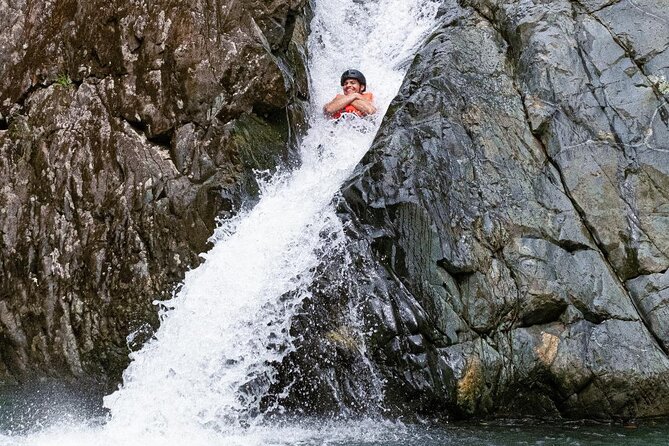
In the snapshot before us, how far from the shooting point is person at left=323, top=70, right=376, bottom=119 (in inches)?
320

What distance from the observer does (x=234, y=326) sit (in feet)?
20.5

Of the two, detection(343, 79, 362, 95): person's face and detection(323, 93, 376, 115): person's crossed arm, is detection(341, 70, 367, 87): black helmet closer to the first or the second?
detection(343, 79, 362, 95): person's face

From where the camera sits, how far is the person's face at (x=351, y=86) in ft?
27.3

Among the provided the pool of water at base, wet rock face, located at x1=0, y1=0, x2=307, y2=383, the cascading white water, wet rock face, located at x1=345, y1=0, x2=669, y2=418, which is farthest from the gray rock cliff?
wet rock face, located at x1=0, y1=0, x2=307, y2=383

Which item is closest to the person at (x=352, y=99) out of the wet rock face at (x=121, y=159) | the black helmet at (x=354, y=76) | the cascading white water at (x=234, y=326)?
the black helmet at (x=354, y=76)

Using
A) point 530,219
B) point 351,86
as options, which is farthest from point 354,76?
point 530,219

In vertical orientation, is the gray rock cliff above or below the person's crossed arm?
below

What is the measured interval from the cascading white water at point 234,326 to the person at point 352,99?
1.12 feet

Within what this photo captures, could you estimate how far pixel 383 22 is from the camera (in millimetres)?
9359

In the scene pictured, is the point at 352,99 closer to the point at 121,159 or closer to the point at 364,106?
the point at 364,106

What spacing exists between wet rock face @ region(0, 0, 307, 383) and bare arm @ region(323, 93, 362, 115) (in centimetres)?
50

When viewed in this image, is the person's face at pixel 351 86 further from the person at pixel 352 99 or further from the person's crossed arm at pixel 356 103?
the person's crossed arm at pixel 356 103

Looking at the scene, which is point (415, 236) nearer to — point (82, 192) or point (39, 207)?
point (82, 192)

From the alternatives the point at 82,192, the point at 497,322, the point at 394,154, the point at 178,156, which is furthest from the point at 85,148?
the point at 497,322
